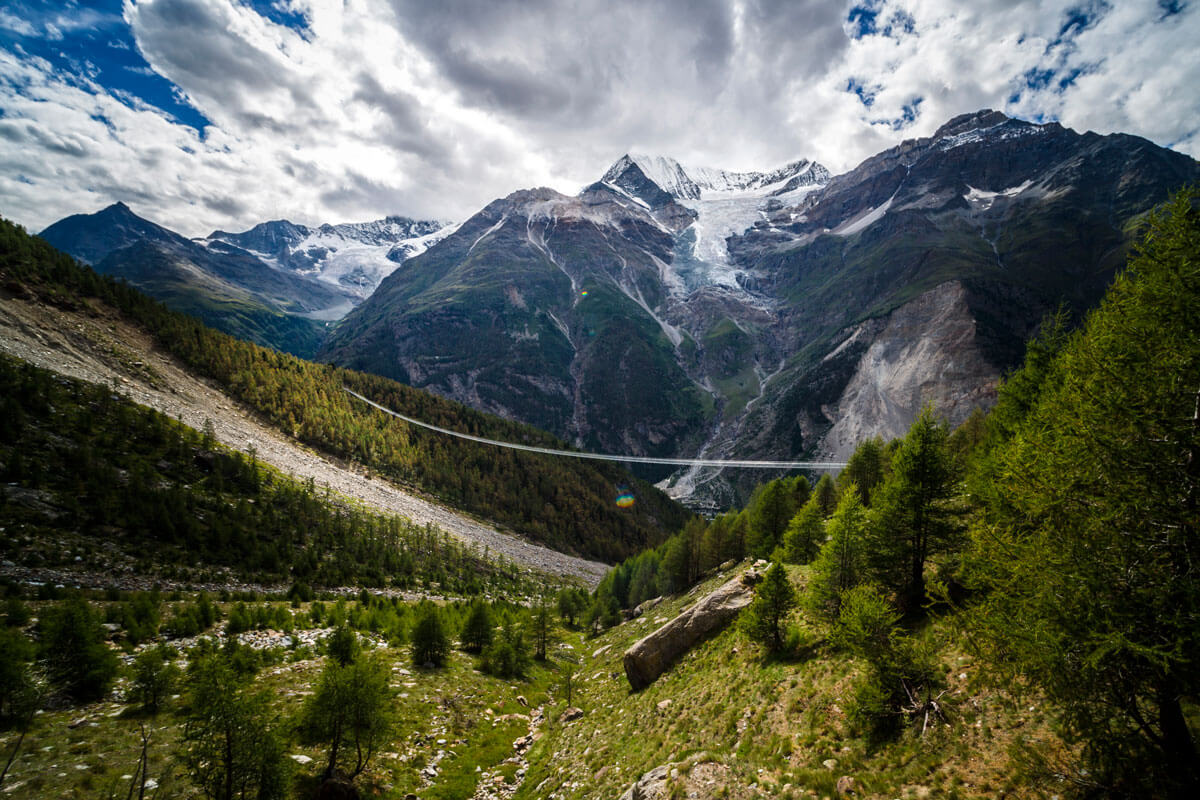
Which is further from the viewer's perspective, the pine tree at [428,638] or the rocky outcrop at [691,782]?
the pine tree at [428,638]

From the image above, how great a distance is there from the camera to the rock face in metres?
23.7

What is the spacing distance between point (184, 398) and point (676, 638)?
93.2 m

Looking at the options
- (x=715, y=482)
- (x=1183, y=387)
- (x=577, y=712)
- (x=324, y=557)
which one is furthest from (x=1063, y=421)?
(x=715, y=482)

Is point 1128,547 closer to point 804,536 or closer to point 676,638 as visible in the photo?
point 676,638

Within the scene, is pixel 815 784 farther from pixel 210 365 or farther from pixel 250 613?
pixel 210 365

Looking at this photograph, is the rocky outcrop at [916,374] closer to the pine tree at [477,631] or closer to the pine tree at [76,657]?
the pine tree at [477,631]

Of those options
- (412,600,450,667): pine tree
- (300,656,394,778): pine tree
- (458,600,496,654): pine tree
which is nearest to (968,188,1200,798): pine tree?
(300,656,394,778): pine tree

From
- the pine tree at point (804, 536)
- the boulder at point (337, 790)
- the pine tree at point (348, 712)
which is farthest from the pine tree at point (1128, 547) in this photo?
the pine tree at point (804, 536)

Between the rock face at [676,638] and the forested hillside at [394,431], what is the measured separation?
86.1 m

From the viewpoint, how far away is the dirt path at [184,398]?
59.9 m

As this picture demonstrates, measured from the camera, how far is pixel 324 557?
2083 inches

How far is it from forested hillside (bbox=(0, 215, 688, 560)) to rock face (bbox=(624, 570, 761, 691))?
86.1m

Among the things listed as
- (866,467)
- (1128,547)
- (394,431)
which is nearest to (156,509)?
(1128,547)

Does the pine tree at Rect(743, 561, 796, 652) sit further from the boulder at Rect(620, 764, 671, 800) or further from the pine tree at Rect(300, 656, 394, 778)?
the pine tree at Rect(300, 656, 394, 778)
